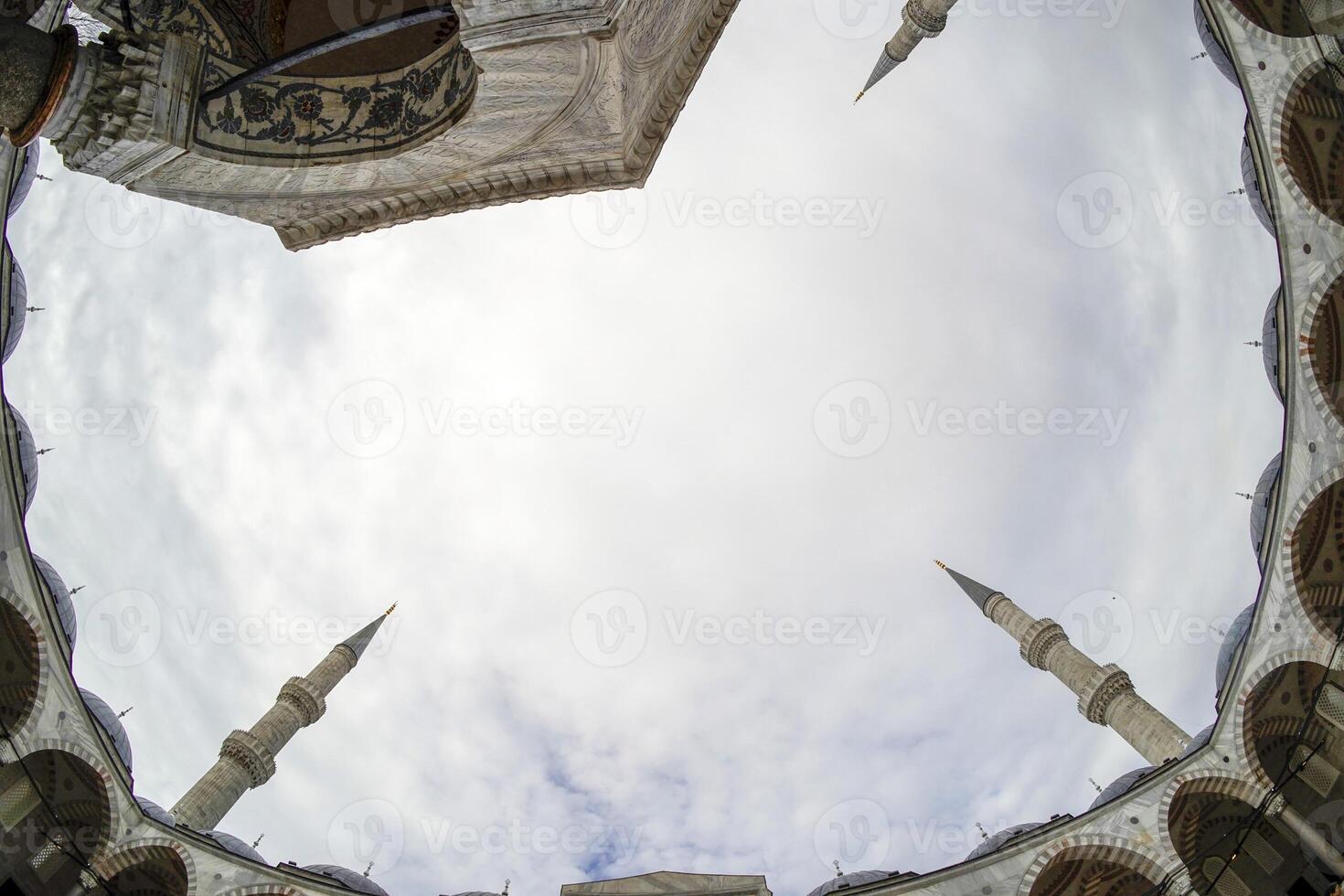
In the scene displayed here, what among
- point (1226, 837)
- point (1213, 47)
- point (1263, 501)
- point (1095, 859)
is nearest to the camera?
point (1213, 47)

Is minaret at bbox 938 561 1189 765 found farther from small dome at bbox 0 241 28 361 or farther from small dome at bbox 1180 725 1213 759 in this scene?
small dome at bbox 0 241 28 361

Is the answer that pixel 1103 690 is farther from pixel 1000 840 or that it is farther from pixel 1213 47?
pixel 1213 47

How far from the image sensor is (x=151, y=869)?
525 inches

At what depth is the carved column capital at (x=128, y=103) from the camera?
7.43 metres

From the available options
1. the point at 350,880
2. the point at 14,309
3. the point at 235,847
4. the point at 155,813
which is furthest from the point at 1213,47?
the point at 155,813

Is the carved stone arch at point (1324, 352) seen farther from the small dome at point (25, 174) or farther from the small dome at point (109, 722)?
Answer: the small dome at point (109, 722)

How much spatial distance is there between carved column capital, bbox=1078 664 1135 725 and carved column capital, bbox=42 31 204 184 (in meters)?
22.0

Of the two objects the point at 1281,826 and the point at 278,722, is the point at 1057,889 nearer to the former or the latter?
the point at 1281,826

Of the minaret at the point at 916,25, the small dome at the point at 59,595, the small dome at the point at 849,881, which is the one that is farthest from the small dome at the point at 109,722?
the minaret at the point at 916,25

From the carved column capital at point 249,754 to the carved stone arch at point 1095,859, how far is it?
1770cm

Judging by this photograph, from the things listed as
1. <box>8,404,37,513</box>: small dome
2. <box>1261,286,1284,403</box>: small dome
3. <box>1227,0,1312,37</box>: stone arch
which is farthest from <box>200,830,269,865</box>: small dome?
<box>1227,0,1312,37</box>: stone arch

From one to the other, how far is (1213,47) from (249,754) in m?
24.5

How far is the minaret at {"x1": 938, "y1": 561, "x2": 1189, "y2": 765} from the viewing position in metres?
17.5

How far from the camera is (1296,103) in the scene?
36.4 ft
